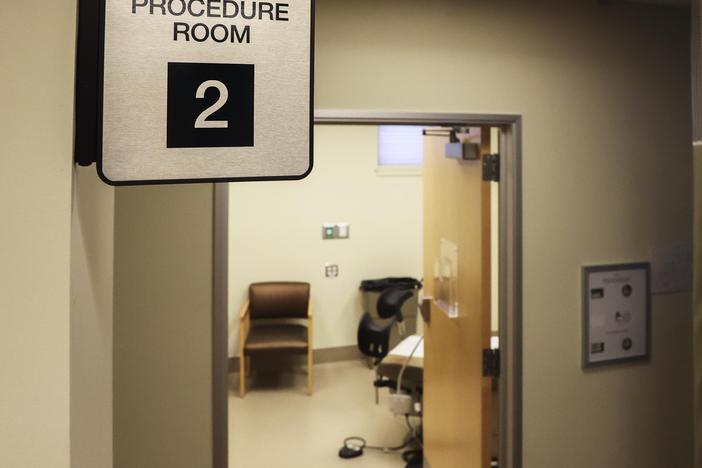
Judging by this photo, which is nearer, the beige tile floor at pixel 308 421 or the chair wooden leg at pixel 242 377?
the beige tile floor at pixel 308 421

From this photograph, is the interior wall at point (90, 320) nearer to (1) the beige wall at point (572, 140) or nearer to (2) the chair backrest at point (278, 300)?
(1) the beige wall at point (572, 140)

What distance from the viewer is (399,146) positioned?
20.1 feet

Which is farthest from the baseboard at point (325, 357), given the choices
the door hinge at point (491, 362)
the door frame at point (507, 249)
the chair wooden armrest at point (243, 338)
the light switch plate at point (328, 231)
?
the door frame at point (507, 249)

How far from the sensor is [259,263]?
577 cm

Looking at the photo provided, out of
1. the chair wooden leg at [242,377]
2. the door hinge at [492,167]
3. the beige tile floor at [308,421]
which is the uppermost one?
the door hinge at [492,167]

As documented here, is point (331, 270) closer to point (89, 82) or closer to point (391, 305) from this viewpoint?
point (391, 305)

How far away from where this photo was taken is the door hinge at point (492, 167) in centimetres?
267

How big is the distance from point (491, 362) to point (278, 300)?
123 inches

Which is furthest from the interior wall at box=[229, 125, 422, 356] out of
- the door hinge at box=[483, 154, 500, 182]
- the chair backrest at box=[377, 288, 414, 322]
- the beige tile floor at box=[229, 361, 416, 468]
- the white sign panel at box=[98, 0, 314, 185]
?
the white sign panel at box=[98, 0, 314, 185]

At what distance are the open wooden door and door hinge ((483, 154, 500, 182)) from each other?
2.5 inches

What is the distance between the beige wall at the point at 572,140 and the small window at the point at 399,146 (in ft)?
11.1

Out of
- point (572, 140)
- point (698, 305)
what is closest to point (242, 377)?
point (572, 140)

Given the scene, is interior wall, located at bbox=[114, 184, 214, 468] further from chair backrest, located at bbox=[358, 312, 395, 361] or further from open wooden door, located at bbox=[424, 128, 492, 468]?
chair backrest, located at bbox=[358, 312, 395, 361]

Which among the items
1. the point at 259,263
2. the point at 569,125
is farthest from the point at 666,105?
the point at 259,263
